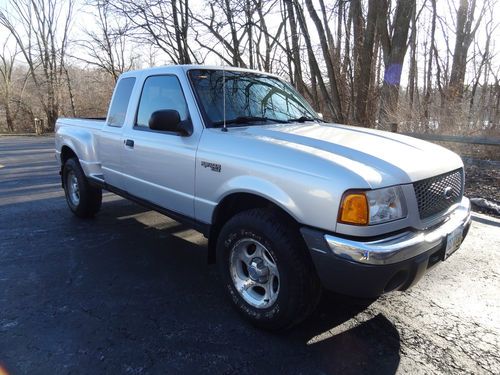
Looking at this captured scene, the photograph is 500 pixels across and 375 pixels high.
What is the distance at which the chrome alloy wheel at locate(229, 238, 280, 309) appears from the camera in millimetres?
2777

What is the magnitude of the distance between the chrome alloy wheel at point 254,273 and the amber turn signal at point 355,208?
658 mm

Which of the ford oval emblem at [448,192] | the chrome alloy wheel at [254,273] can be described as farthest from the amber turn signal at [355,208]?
the ford oval emblem at [448,192]

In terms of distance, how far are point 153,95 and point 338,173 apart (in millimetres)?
2374

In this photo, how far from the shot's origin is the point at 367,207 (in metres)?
2.27

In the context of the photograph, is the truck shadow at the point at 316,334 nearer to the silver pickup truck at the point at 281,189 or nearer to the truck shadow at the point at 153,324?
the truck shadow at the point at 153,324

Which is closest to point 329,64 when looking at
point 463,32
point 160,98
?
point 160,98

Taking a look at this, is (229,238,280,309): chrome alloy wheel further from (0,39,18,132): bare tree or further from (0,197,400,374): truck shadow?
(0,39,18,132): bare tree

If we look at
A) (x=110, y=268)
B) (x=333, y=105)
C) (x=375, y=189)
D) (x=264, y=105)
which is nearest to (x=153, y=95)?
(x=264, y=105)

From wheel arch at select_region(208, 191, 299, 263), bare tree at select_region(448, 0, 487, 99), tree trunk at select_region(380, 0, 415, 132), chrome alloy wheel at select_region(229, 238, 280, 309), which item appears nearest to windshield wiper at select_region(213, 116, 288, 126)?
wheel arch at select_region(208, 191, 299, 263)

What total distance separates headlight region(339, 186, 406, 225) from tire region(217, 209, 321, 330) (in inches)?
16.4

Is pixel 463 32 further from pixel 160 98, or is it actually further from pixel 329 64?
pixel 160 98

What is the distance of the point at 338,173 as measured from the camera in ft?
7.68

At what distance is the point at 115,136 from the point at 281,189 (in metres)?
2.54

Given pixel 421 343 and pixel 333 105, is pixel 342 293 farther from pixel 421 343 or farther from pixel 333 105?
pixel 333 105
